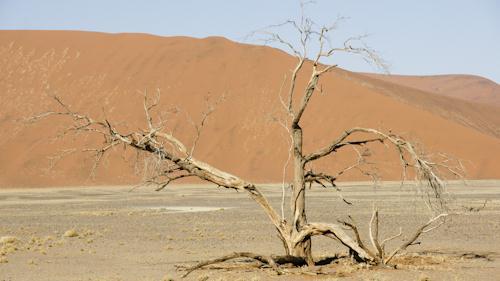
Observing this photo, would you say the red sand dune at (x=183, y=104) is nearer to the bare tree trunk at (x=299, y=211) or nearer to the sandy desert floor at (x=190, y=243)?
the sandy desert floor at (x=190, y=243)

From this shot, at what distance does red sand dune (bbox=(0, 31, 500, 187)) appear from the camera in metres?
79.7

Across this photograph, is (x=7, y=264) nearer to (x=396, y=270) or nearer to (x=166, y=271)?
(x=166, y=271)

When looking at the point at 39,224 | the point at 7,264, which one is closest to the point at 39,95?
the point at 39,224

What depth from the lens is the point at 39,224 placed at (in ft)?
100

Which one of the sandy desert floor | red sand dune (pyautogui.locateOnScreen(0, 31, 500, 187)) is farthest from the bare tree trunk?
red sand dune (pyautogui.locateOnScreen(0, 31, 500, 187))

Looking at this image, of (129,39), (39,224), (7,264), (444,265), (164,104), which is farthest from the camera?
(129,39)

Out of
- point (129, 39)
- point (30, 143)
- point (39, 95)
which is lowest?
point (30, 143)

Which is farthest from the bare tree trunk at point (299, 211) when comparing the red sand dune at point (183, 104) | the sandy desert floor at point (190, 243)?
the red sand dune at point (183, 104)

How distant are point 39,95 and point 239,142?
82.9 feet

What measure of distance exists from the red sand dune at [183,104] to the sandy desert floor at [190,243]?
35952 mm

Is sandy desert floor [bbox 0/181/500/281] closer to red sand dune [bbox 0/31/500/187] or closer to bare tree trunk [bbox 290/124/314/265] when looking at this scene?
bare tree trunk [bbox 290/124/314/265]

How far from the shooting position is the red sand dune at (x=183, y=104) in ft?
261

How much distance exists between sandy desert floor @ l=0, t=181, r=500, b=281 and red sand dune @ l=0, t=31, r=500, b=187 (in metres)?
36.0

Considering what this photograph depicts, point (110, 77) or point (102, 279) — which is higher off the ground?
point (110, 77)
